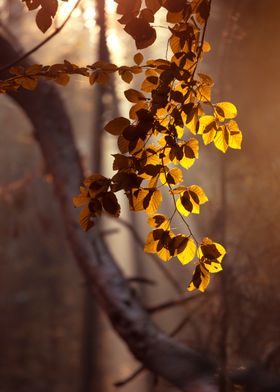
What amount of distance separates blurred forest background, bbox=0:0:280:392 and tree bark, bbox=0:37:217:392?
0.35 m

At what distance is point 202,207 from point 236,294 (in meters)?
2.19

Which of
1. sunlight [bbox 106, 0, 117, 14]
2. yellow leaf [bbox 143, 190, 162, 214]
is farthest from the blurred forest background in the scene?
yellow leaf [bbox 143, 190, 162, 214]

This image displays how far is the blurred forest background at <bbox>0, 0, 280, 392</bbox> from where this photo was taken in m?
5.36

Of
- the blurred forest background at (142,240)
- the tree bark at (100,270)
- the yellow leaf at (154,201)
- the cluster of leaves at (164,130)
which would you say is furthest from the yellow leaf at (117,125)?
the tree bark at (100,270)

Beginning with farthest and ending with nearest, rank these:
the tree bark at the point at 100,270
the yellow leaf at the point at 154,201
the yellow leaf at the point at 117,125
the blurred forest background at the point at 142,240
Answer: the blurred forest background at the point at 142,240
the tree bark at the point at 100,270
the yellow leaf at the point at 154,201
the yellow leaf at the point at 117,125

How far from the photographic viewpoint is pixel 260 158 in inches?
249

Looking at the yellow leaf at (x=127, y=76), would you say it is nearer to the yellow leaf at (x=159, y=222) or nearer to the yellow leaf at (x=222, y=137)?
the yellow leaf at (x=222, y=137)

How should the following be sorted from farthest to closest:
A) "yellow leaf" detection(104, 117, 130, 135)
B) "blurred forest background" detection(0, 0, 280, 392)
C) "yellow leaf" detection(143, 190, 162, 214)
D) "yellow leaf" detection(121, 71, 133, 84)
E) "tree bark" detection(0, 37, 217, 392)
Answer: "blurred forest background" detection(0, 0, 280, 392) → "tree bark" detection(0, 37, 217, 392) → "yellow leaf" detection(121, 71, 133, 84) → "yellow leaf" detection(143, 190, 162, 214) → "yellow leaf" detection(104, 117, 130, 135)

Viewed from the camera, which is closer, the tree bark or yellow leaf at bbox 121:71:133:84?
yellow leaf at bbox 121:71:133:84

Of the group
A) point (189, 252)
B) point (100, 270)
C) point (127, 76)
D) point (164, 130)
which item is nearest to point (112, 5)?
point (127, 76)

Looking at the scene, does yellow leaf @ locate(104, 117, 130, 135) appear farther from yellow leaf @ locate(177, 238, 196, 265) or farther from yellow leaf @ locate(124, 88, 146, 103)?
yellow leaf @ locate(177, 238, 196, 265)

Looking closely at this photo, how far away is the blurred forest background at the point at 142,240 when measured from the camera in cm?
536

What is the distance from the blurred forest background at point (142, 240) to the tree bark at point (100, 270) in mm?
346

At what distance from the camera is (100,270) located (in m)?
4.48
